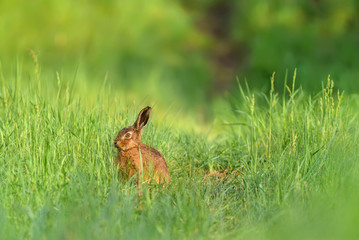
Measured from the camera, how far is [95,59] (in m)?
9.99

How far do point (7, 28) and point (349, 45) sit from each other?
5322 millimetres

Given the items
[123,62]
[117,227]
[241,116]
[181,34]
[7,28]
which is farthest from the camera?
[181,34]

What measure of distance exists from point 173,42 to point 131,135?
822 cm

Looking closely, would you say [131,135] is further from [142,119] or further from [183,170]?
[183,170]

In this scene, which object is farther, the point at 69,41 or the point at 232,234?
the point at 69,41

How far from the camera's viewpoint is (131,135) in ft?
13.1

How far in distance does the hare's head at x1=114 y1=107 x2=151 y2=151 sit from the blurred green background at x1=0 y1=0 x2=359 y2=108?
4621 millimetres

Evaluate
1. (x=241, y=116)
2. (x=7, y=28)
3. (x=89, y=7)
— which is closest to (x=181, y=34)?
(x=89, y=7)

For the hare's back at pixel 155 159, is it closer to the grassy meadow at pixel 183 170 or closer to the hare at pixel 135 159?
the hare at pixel 135 159

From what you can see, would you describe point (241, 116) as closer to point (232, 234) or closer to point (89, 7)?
point (232, 234)

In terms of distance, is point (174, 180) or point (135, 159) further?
point (174, 180)

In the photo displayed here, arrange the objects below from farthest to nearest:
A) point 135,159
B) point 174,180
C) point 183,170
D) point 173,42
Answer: point 173,42
point 183,170
point 174,180
point 135,159

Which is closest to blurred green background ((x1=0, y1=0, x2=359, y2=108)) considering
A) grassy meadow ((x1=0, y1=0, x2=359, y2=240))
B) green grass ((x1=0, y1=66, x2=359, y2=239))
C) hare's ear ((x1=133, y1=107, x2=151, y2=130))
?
grassy meadow ((x1=0, y1=0, x2=359, y2=240))

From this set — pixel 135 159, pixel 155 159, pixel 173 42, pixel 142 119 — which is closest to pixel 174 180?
pixel 155 159
